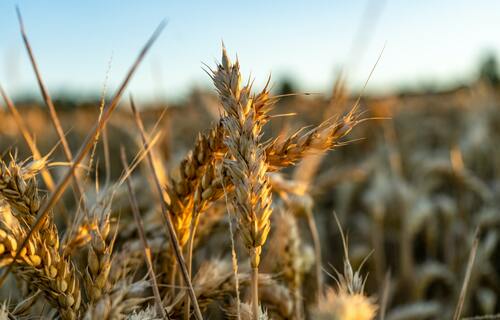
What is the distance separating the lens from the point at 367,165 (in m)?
3.12

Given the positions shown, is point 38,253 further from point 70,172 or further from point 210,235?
point 210,235

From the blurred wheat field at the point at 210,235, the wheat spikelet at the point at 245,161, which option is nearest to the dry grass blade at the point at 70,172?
the blurred wheat field at the point at 210,235

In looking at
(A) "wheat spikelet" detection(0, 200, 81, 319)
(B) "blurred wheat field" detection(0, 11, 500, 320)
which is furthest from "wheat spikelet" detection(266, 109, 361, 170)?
(A) "wheat spikelet" detection(0, 200, 81, 319)

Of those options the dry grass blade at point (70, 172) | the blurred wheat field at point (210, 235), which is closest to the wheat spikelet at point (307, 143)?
the blurred wheat field at point (210, 235)

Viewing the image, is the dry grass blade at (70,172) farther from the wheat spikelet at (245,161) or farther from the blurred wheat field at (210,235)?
the wheat spikelet at (245,161)

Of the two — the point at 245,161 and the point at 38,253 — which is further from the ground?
the point at 245,161

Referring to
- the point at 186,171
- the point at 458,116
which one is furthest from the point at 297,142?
the point at 458,116

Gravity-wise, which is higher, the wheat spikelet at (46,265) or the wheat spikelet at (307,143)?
the wheat spikelet at (307,143)

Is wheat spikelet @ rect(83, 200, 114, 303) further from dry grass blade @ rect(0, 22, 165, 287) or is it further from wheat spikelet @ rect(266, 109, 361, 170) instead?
wheat spikelet @ rect(266, 109, 361, 170)

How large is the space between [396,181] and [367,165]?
229 mm

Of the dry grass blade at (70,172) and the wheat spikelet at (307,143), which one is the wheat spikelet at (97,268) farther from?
the wheat spikelet at (307,143)

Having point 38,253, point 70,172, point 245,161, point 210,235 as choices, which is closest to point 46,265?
point 38,253

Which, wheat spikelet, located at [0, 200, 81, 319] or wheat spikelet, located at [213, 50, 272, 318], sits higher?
wheat spikelet, located at [213, 50, 272, 318]

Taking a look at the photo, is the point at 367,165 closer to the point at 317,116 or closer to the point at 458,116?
the point at 317,116
